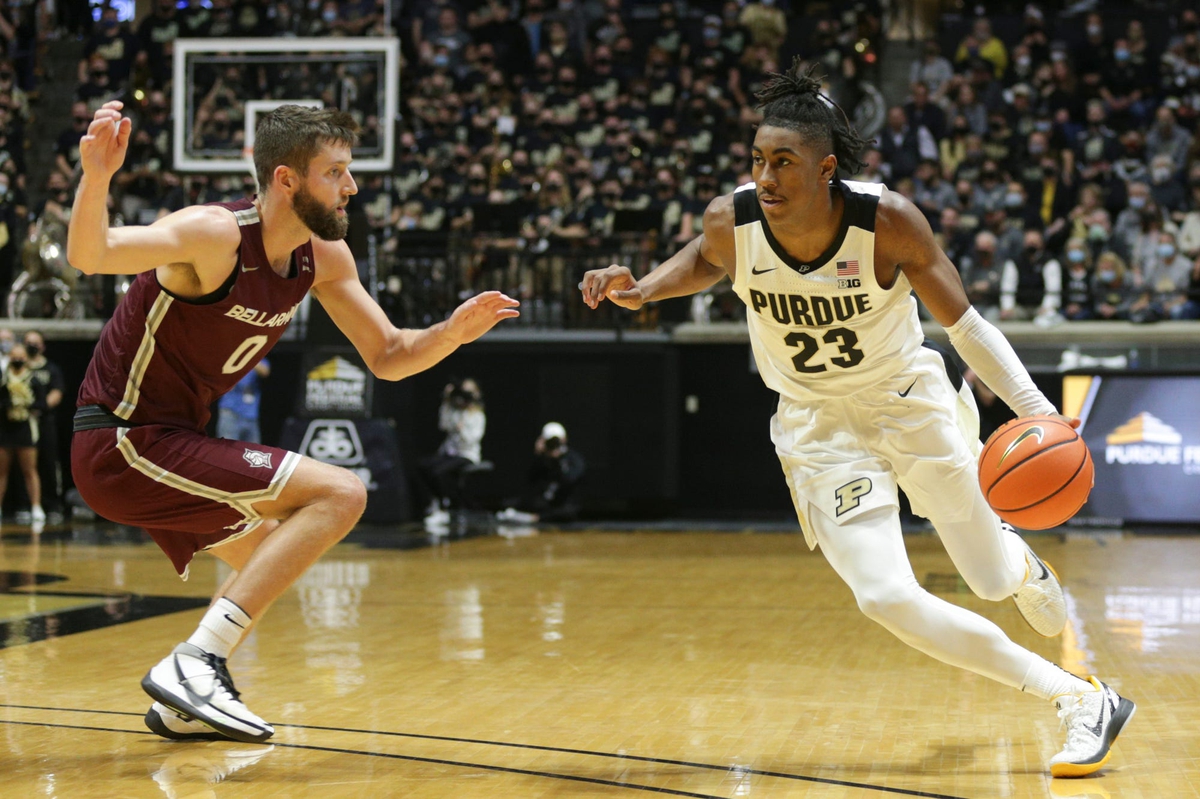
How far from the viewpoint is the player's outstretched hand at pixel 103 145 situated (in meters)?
3.62

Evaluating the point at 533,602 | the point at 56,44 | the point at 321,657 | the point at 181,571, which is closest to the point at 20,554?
the point at 533,602

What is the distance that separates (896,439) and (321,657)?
286 centimetres

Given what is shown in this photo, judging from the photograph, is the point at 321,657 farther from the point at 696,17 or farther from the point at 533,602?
the point at 696,17

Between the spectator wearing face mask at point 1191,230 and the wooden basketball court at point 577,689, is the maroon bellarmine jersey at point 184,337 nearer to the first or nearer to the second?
the wooden basketball court at point 577,689

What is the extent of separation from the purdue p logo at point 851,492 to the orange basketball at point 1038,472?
35 cm

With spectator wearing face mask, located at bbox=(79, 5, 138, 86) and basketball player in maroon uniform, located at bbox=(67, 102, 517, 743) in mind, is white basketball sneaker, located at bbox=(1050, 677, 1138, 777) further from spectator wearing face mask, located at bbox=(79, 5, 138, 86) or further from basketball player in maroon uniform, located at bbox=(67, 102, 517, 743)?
spectator wearing face mask, located at bbox=(79, 5, 138, 86)

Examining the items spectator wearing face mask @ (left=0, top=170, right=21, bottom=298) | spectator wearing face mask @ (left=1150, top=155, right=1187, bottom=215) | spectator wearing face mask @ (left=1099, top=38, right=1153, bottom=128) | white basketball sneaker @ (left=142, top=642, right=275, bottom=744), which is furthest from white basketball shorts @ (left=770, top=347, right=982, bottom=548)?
spectator wearing face mask @ (left=0, top=170, right=21, bottom=298)

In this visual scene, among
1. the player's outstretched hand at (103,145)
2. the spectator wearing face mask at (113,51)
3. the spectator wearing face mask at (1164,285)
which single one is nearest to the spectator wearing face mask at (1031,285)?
the spectator wearing face mask at (1164,285)

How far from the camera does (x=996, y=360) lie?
159 inches

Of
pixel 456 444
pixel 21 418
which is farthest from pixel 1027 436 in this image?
pixel 21 418

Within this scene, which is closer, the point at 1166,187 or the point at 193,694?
the point at 193,694

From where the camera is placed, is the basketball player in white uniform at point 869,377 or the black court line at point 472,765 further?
the basketball player in white uniform at point 869,377

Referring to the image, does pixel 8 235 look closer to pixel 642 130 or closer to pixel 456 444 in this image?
pixel 456 444

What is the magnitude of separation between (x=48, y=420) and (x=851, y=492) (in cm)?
1190
